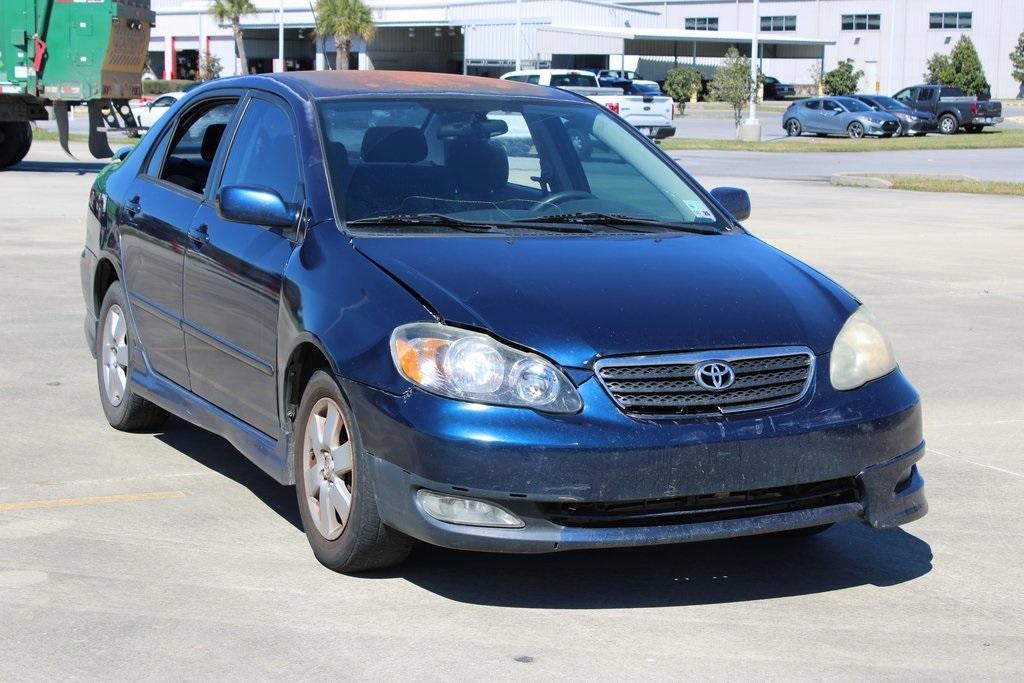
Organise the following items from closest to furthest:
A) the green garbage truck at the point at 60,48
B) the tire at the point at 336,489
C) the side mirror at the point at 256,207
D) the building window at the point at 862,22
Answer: the tire at the point at 336,489 < the side mirror at the point at 256,207 < the green garbage truck at the point at 60,48 < the building window at the point at 862,22

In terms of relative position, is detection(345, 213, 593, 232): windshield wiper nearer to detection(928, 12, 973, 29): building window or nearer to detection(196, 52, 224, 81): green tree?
detection(928, 12, 973, 29): building window

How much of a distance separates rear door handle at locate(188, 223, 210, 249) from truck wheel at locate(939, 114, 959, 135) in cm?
4749

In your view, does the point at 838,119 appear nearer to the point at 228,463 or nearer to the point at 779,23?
the point at 228,463

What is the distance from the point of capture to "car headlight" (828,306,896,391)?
16.3ft

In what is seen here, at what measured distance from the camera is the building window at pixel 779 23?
92750 mm

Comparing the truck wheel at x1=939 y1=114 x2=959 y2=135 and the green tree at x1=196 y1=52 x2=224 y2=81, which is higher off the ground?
the green tree at x1=196 y1=52 x2=224 y2=81

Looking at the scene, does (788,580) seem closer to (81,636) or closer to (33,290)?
(81,636)

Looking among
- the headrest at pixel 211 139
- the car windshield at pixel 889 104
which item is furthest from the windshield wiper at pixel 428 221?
the car windshield at pixel 889 104

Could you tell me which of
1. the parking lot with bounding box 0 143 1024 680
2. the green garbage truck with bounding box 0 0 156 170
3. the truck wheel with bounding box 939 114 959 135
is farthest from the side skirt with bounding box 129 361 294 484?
the truck wheel with bounding box 939 114 959 135

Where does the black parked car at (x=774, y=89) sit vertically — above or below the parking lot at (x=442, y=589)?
above

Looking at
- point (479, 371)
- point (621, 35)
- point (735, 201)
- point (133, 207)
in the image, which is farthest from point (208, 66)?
point (479, 371)

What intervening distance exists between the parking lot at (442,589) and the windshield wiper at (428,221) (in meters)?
1.18

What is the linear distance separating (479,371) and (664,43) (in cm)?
8337

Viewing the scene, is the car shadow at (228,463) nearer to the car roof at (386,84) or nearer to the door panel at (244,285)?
the door panel at (244,285)
